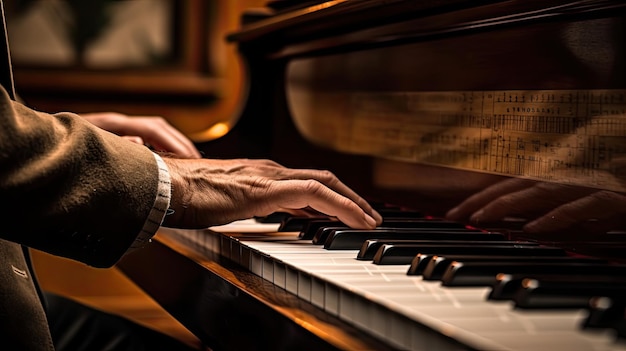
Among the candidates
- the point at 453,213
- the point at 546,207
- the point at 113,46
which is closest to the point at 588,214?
the point at 546,207

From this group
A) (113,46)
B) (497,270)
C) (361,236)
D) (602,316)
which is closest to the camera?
(602,316)

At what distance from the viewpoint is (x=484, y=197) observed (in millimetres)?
1249

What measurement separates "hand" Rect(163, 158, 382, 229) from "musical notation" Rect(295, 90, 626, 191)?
0.21m

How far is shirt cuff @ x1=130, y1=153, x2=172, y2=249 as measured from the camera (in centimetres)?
102

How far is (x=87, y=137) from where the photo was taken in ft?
3.22

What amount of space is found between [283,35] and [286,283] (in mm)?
946

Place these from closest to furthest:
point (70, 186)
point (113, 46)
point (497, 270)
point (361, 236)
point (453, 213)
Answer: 1. point (497, 270)
2. point (70, 186)
3. point (361, 236)
4. point (453, 213)
5. point (113, 46)

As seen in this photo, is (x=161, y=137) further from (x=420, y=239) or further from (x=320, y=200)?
(x=420, y=239)

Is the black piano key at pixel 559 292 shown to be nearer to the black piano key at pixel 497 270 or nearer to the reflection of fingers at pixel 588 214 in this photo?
the black piano key at pixel 497 270

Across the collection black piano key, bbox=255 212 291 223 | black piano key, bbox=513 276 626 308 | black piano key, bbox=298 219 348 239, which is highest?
black piano key, bbox=513 276 626 308

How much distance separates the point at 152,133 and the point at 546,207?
2.95 ft

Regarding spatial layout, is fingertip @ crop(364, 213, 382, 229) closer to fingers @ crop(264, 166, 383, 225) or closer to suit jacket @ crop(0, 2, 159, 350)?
fingers @ crop(264, 166, 383, 225)

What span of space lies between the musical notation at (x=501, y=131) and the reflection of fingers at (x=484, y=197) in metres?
0.01

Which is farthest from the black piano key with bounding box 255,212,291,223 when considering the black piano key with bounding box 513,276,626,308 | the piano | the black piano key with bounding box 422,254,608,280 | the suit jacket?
the black piano key with bounding box 513,276,626,308
